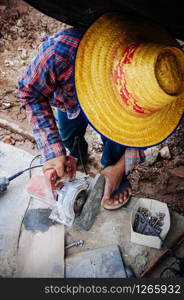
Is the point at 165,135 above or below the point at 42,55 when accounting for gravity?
below

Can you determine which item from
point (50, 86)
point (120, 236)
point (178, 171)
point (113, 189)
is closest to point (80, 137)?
point (113, 189)

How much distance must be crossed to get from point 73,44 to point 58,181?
3.20ft

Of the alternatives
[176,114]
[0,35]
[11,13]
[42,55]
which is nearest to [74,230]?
[176,114]

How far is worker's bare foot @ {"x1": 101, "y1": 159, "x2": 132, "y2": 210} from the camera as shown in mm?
2291

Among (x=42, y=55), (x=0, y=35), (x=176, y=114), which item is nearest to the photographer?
(x=176, y=114)

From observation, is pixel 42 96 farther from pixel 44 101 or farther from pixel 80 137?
pixel 80 137

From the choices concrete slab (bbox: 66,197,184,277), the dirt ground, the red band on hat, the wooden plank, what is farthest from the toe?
the red band on hat

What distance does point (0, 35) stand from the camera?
415 centimetres

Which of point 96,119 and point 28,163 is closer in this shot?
point 96,119

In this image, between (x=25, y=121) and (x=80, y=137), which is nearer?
(x=80, y=137)

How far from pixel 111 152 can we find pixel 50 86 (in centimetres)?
91

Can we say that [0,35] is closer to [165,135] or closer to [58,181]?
[58,181]

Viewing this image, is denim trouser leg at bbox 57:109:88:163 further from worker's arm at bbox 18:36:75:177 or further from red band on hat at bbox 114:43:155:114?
red band on hat at bbox 114:43:155:114

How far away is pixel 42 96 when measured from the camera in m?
1.84
